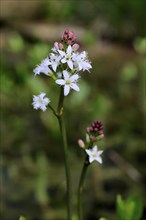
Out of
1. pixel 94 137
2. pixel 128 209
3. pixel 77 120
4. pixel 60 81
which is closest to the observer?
pixel 60 81

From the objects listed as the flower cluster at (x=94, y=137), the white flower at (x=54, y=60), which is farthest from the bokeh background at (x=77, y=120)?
the white flower at (x=54, y=60)

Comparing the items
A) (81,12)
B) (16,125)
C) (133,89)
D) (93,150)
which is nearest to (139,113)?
(133,89)

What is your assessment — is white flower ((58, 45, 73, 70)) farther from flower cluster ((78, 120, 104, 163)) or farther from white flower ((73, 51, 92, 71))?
flower cluster ((78, 120, 104, 163))

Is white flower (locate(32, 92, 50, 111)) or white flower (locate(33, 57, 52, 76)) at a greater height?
white flower (locate(33, 57, 52, 76))

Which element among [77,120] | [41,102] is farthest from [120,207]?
[77,120]

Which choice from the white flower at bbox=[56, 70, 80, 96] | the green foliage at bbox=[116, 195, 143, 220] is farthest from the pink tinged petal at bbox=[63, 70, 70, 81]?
the green foliage at bbox=[116, 195, 143, 220]

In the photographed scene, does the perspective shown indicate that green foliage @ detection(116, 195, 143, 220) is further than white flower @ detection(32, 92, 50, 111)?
Yes

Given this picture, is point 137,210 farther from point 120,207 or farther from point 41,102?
point 41,102

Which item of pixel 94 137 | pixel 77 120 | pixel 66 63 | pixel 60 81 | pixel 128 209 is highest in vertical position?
pixel 77 120
